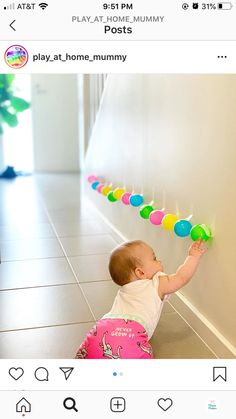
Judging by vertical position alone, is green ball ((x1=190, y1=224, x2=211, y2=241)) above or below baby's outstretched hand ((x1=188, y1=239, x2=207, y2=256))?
above

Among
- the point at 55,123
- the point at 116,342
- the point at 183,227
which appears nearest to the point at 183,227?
the point at 183,227

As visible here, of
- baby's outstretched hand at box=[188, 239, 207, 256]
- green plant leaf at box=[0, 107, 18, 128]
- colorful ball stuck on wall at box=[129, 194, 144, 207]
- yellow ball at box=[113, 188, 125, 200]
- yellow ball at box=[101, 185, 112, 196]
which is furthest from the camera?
green plant leaf at box=[0, 107, 18, 128]

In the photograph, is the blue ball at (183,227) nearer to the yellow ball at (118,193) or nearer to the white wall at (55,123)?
the yellow ball at (118,193)

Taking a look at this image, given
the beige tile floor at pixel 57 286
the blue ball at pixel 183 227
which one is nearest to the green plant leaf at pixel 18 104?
the beige tile floor at pixel 57 286

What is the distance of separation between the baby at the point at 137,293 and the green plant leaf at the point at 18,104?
2825mm

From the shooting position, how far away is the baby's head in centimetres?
74

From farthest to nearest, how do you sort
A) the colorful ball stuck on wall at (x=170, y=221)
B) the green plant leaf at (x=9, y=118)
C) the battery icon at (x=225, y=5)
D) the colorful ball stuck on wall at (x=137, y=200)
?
the green plant leaf at (x=9, y=118)
the colorful ball stuck on wall at (x=137, y=200)
the colorful ball stuck on wall at (x=170, y=221)
the battery icon at (x=225, y=5)
